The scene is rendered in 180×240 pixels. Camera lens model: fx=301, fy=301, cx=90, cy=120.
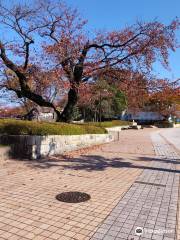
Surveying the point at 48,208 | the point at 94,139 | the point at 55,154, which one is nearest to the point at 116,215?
the point at 48,208

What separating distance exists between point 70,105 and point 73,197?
327 inches

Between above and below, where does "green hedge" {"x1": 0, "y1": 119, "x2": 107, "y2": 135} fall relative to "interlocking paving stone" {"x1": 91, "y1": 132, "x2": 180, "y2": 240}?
above

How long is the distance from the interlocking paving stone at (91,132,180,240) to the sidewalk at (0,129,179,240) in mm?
44

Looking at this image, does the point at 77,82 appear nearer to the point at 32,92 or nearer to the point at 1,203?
the point at 32,92

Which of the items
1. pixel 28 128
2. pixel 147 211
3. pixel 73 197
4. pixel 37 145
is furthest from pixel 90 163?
pixel 147 211

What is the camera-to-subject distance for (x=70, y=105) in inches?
558

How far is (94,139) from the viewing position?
17.2m

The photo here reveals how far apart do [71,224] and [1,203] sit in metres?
1.63

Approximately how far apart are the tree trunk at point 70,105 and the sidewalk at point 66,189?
3.10 m

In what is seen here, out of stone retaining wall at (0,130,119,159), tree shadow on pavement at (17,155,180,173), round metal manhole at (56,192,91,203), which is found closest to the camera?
round metal manhole at (56,192,91,203)

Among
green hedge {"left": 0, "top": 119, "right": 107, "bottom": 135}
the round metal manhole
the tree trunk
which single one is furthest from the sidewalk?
the tree trunk

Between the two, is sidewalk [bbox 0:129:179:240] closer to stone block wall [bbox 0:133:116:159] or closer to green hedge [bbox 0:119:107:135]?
stone block wall [bbox 0:133:116:159]

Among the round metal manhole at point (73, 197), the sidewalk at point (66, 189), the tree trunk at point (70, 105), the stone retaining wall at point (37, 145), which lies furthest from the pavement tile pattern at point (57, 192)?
the tree trunk at point (70, 105)

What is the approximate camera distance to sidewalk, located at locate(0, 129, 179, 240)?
180 inches
